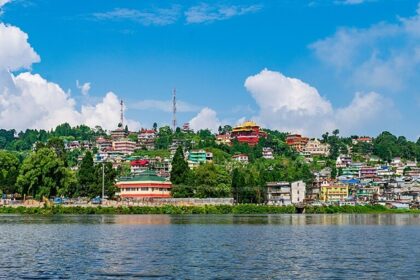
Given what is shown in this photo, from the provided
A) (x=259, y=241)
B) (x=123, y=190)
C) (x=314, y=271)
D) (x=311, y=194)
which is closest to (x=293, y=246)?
(x=259, y=241)

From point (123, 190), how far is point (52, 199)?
24.1 meters

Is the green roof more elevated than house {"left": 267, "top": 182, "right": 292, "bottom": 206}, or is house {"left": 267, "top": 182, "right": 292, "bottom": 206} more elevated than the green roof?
the green roof

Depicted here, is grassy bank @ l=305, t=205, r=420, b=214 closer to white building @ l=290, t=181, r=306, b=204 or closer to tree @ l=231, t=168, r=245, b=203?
tree @ l=231, t=168, r=245, b=203

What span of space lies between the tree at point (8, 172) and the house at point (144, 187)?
2114 cm

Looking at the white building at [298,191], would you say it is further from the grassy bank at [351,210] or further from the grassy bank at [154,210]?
the grassy bank at [154,210]

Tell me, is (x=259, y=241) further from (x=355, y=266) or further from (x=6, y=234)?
(x=6, y=234)

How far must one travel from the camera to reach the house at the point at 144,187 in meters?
135

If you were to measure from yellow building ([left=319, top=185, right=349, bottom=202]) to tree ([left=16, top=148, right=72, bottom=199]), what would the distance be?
3720 inches

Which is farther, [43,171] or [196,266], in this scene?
[43,171]

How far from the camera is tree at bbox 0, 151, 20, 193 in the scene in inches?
5182

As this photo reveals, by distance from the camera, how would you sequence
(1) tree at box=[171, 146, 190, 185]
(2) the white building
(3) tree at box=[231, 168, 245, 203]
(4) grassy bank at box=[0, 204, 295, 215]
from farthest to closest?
1. (2) the white building
2. (3) tree at box=[231, 168, 245, 203]
3. (1) tree at box=[171, 146, 190, 185]
4. (4) grassy bank at box=[0, 204, 295, 215]

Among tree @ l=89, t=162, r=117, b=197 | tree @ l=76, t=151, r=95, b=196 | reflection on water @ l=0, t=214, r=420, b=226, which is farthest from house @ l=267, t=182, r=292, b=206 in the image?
reflection on water @ l=0, t=214, r=420, b=226

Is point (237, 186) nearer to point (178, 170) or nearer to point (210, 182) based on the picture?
point (210, 182)

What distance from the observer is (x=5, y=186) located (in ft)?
432
